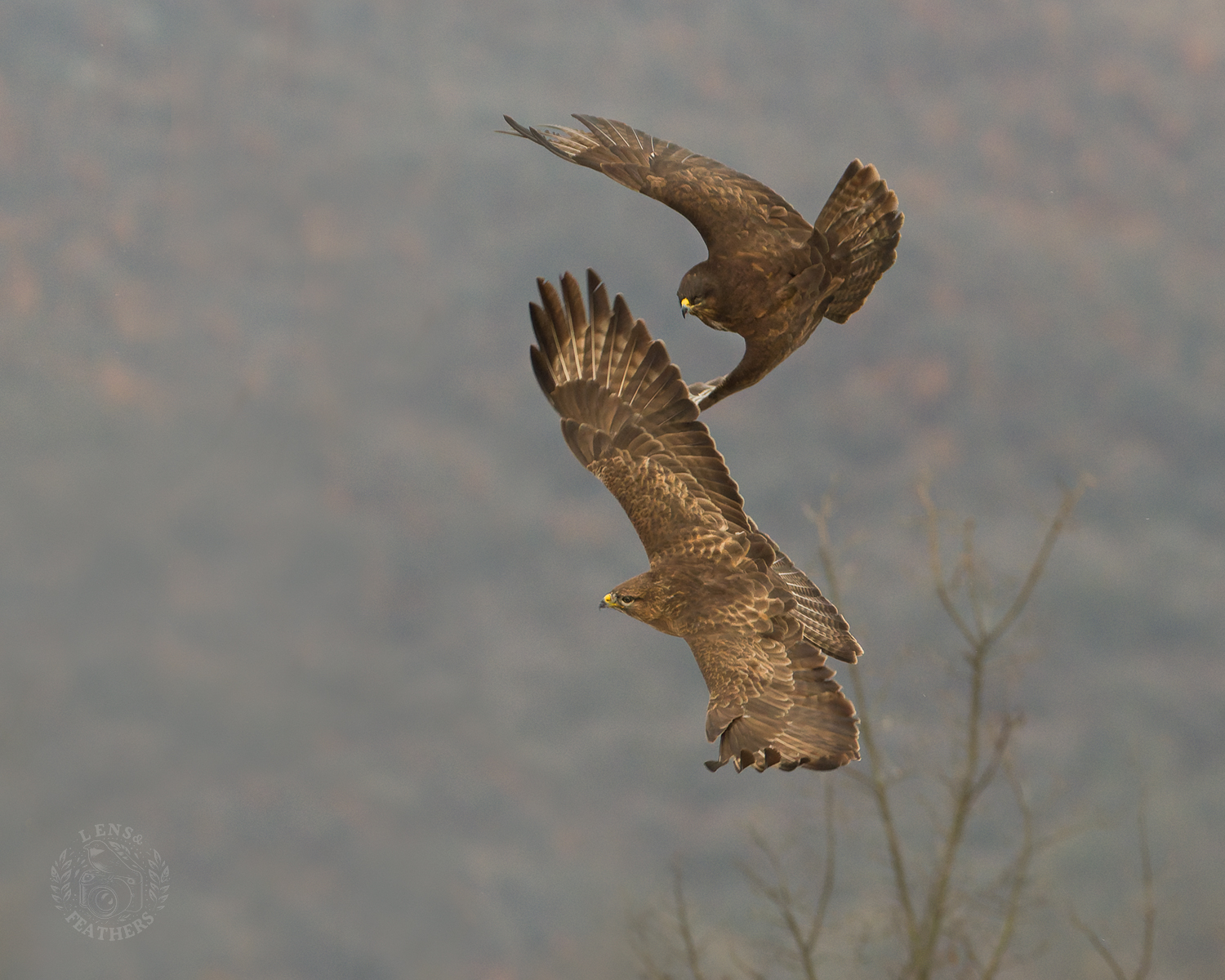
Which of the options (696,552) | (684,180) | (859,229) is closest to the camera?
(696,552)

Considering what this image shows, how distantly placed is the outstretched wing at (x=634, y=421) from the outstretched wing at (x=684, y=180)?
0.66 meters

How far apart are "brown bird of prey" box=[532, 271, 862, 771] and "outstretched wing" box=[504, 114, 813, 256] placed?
69 cm

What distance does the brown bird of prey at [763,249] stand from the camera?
6066 mm

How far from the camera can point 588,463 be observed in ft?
21.5

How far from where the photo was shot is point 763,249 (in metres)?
6.26

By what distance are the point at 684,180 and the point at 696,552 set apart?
204 cm

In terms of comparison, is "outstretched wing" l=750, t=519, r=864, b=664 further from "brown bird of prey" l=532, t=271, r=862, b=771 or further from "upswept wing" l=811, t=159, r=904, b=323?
"upswept wing" l=811, t=159, r=904, b=323

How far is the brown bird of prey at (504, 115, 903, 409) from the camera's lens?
6066 mm

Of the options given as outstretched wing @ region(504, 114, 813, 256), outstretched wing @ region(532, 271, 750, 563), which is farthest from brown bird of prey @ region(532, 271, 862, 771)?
outstretched wing @ region(504, 114, 813, 256)

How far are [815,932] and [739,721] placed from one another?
1533 centimetres

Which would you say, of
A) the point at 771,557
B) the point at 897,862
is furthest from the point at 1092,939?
the point at 771,557

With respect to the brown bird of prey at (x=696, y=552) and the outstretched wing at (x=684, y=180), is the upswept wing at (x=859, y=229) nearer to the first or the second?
the outstretched wing at (x=684, y=180)

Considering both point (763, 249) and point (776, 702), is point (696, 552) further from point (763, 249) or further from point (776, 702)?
point (763, 249)

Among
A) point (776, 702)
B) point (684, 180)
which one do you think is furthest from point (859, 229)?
point (776, 702)
